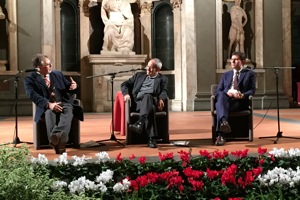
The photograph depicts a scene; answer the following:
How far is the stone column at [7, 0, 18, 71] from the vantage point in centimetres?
1205

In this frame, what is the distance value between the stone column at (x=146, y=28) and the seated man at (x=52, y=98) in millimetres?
8251

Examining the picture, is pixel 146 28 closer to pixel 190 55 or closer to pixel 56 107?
pixel 190 55

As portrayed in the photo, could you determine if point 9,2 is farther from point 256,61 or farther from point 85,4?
point 256,61

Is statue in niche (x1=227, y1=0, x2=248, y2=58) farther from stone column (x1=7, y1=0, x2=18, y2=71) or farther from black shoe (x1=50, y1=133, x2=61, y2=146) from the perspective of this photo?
black shoe (x1=50, y1=133, x2=61, y2=146)

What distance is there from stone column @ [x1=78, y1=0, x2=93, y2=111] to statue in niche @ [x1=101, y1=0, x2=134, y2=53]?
68 cm

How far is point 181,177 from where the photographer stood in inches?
133

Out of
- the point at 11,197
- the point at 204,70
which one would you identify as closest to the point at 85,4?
the point at 204,70

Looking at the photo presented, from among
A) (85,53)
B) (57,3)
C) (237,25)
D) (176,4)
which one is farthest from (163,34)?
(57,3)

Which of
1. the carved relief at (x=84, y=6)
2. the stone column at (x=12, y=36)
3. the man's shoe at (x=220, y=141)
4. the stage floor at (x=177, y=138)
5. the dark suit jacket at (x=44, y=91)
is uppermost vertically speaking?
the carved relief at (x=84, y=6)

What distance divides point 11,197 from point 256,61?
12048 mm

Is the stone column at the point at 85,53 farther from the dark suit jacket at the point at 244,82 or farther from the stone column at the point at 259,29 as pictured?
the dark suit jacket at the point at 244,82

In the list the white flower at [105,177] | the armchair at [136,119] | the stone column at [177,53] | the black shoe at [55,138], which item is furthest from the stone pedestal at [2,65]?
the white flower at [105,177]

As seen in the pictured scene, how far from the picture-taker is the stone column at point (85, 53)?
43.8ft

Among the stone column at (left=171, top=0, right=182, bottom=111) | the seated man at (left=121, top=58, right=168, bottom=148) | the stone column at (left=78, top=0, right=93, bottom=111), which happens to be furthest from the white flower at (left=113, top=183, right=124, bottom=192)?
the stone column at (left=171, top=0, right=182, bottom=111)
